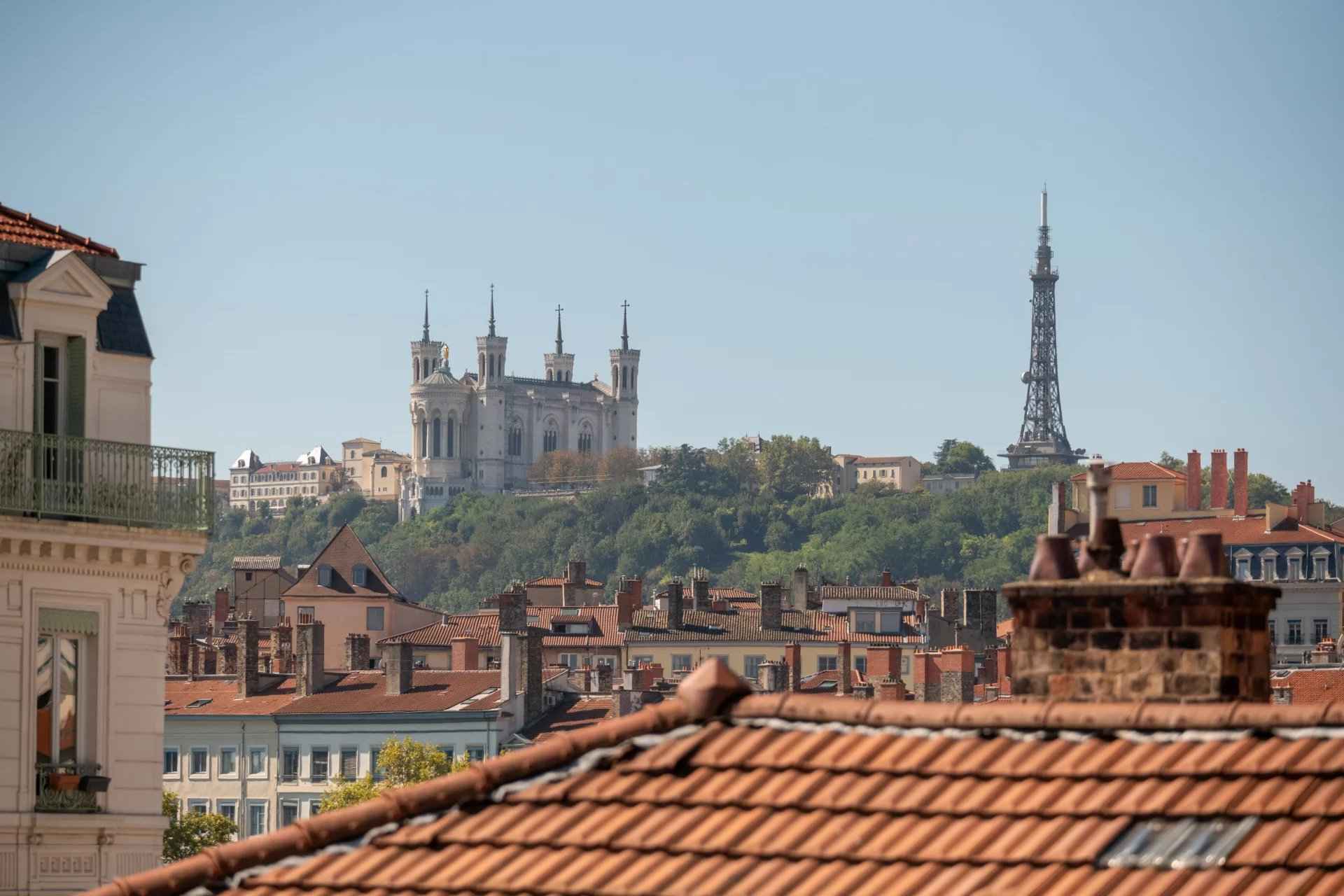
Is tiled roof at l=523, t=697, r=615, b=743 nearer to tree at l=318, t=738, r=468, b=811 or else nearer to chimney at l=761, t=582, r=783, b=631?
tree at l=318, t=738, r=468, b=811

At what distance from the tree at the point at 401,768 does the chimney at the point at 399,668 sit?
28.0ft

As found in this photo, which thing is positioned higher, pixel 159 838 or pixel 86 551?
pixel 86 551

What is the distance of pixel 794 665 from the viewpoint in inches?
4766

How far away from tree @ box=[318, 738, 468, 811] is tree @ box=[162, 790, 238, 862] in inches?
133

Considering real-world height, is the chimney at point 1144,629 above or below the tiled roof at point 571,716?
above

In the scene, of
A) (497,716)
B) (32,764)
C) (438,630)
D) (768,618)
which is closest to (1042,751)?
(32,764)

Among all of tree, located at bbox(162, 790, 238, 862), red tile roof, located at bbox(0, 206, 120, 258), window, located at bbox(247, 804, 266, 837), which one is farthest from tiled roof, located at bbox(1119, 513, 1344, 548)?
red tile roof, located at bbox(0, 206, 120, 258)

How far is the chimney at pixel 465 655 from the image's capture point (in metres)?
122

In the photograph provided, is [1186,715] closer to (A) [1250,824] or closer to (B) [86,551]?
(A) [1250,824]

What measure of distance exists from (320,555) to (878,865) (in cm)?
14453

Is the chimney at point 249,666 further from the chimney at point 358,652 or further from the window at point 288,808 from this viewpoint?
the chimney at point 358,652

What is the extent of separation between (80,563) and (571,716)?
8108cm

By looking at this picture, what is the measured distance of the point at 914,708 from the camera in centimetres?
1268

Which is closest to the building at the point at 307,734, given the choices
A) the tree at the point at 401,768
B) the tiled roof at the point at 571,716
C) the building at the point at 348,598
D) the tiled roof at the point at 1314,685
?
the tiled roof at the point at 571,716
